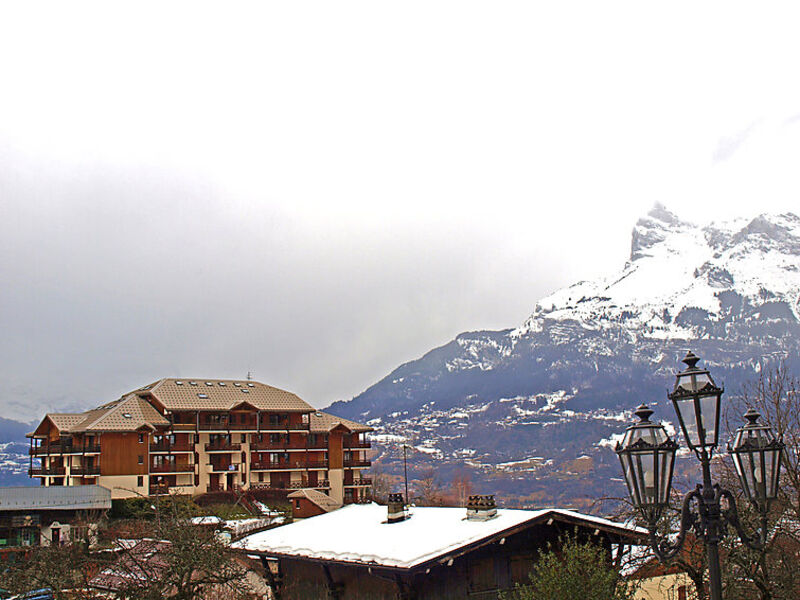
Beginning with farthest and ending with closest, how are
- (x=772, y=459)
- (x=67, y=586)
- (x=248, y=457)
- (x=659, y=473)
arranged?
(x=248, y=457), (x=67, y=586), (x=772, y=459), (x=659, y=473)

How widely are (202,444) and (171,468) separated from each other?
4.46m

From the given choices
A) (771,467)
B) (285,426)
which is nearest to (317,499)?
(285,426)

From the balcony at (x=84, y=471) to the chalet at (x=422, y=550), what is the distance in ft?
148

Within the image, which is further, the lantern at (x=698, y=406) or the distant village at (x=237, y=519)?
the distant village at (x=237, y=519)

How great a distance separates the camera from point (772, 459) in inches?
361

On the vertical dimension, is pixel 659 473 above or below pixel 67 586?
above

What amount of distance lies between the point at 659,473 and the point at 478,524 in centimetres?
1289

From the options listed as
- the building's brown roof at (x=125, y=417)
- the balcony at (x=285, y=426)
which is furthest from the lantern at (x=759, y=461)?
the balcony at (x=285, y=426)

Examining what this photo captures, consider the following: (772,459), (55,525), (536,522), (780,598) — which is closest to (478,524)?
(536,522)

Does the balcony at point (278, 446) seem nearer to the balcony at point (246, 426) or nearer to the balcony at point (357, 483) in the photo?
the balcony at point (246, 426)

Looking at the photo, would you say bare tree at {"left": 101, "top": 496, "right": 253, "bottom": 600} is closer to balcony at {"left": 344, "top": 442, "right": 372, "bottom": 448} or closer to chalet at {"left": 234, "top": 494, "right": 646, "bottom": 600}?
chalet at {"left": 234, "top": 494, "right": 646, "bottom": 600}

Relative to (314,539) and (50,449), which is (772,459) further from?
(50,449)

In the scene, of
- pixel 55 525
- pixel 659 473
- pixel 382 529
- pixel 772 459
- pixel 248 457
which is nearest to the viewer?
pixel 659 473

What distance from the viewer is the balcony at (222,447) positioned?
7238cm
